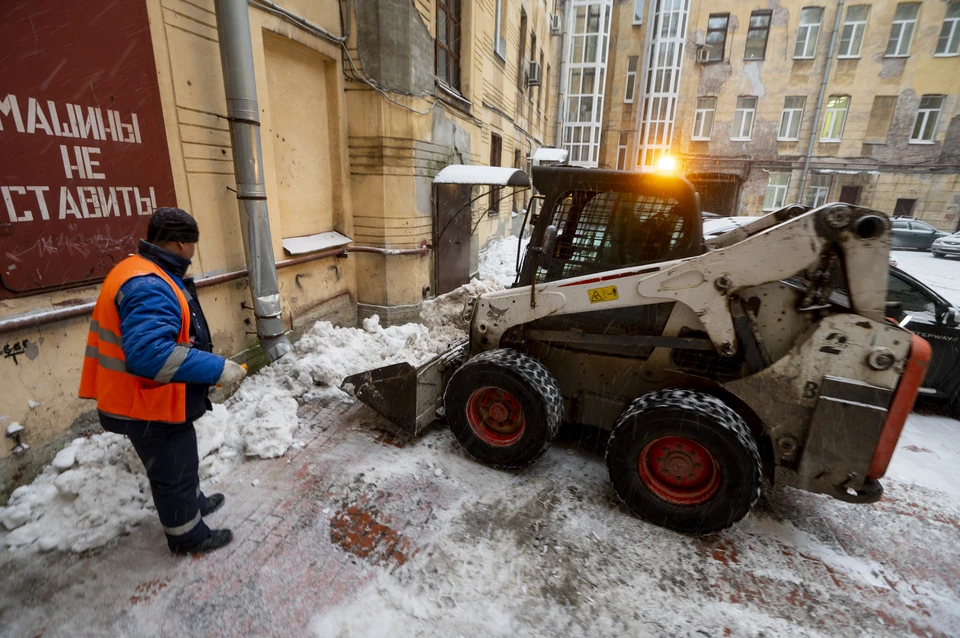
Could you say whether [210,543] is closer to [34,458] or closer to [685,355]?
[34,458]

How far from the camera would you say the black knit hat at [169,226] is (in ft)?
7.49

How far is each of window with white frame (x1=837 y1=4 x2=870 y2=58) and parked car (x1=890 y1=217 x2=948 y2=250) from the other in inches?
405

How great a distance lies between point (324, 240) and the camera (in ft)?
19.8

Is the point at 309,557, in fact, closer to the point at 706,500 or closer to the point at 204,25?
the point at 706,500

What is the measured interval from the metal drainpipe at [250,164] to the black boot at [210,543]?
240 centimetres

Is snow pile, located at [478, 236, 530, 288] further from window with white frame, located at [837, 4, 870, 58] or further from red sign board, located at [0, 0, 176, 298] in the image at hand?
window with white frame, located at [837, 4, 870, 58]

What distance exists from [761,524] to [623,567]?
46.7 inches

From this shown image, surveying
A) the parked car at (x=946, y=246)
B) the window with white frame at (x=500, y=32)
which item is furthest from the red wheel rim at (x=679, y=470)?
the parked car at (x=946, y=246)

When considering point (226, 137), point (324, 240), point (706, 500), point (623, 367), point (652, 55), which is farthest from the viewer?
point (652, 55)

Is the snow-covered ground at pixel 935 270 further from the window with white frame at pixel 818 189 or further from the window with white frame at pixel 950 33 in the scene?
the window with white frame at pixel 950 33

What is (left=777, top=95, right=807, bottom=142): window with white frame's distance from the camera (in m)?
22.1

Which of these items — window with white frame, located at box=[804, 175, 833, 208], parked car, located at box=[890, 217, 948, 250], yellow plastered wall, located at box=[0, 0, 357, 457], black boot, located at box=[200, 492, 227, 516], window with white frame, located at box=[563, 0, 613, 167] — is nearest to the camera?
black boot, located at box=[200, 492, 227, 516]

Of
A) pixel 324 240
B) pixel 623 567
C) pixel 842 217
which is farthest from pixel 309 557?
pixel 324 240

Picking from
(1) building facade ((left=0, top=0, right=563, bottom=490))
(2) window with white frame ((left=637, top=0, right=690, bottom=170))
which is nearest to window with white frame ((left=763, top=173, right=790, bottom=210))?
(2) window with white frame ((left=637, top=0, right=690, bottom=170))
